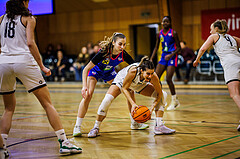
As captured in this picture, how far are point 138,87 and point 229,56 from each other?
4.01 feet

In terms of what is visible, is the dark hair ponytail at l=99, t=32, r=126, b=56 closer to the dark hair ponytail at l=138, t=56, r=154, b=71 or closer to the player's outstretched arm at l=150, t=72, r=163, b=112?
the dark hair ponytail at l=138, t=56, r=154, b=71

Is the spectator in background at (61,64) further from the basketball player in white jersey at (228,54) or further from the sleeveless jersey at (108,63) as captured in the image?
the basketball player in white jersey at (228,54)

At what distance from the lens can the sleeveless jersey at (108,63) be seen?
13.8 feet

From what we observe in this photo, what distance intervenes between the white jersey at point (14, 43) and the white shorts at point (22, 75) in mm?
54

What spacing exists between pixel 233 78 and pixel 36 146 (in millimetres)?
2485

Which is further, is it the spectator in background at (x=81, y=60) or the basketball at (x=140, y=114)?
the spectator in background at (x=81, y=60)

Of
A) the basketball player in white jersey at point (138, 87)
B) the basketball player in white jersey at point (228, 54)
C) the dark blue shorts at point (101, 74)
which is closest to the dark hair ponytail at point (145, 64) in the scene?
the basketball player in white jersey at point (138, 87)

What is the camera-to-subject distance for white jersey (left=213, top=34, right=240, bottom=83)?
4023 millimetres

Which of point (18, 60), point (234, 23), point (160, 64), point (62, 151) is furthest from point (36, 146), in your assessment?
point (234, 23)

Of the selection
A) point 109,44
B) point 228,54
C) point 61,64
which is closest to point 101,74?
point 109,44

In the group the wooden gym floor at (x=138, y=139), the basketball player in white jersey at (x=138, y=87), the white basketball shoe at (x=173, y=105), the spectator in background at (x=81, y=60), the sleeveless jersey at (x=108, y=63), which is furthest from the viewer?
the spectator in background at (x=81, y=60)

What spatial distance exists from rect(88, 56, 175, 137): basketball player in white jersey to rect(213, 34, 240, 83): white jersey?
865 mm

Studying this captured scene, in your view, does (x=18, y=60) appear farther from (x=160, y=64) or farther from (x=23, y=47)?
(x=160, y=64)

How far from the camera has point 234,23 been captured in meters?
14.7
